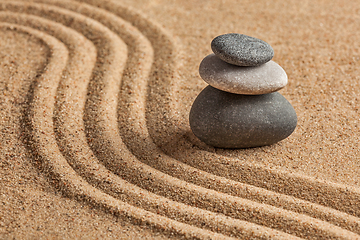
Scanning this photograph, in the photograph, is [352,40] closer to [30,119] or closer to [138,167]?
[138,167]

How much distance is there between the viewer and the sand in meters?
2.18

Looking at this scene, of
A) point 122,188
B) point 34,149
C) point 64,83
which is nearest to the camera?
point 122,188

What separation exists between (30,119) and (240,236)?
70.1 inches

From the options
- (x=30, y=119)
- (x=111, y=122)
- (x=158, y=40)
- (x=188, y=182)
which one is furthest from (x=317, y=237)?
(x=158, y=40)

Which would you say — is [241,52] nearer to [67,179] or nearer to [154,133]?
[154,133]

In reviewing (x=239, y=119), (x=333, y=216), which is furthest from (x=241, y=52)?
(x=333, y=216)

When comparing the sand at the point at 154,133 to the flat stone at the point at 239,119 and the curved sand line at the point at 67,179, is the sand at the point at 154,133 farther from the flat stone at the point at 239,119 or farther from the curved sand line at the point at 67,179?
the flat stone at the point at 239,119

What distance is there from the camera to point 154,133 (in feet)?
9.18

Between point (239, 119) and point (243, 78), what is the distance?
28 centimetres

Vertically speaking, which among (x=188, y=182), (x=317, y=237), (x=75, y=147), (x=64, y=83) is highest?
(x=64, y=83)

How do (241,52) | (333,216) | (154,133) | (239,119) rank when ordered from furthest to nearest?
(154,133) < (239,119) < (241,52) < (333,216)

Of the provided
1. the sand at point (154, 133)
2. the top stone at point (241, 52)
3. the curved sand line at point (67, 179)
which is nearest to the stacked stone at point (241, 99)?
the top stone at point (241, 52)

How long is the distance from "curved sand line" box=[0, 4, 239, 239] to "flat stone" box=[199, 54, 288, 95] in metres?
0.91

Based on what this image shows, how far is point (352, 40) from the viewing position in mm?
3861
